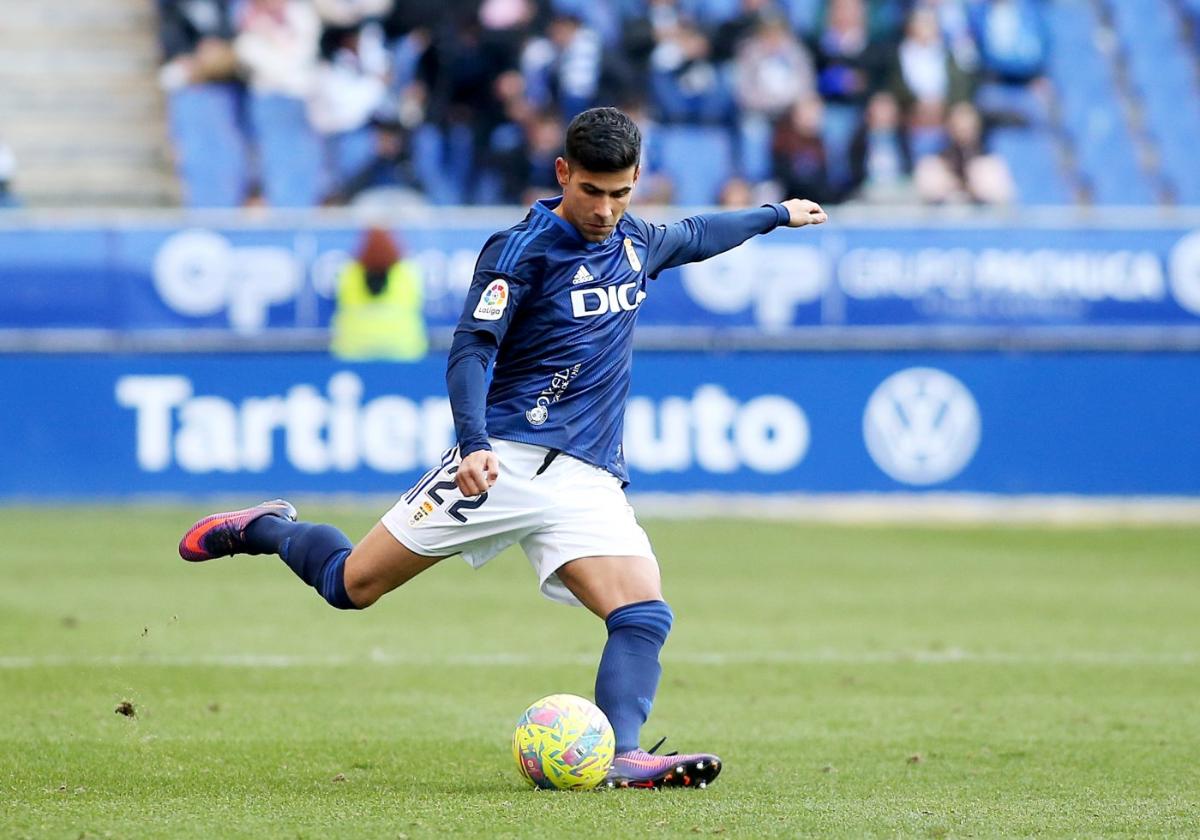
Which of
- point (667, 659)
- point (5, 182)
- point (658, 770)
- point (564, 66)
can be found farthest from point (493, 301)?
point (564, 66)

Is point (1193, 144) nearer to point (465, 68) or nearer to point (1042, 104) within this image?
point (1042, 104)

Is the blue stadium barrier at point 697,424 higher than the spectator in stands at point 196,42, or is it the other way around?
the spectator in stands at point 196,42

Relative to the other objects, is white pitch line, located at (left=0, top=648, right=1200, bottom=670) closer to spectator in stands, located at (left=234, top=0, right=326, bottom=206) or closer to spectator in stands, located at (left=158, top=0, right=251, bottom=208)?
spectator in stands, located at (left=158, top=0, right=251, bottom=208)

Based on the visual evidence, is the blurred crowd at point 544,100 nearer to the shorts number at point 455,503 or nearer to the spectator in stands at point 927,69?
the spectator in stands at point 927,69

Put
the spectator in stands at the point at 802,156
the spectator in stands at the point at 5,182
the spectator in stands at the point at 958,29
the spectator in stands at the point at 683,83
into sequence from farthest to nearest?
the spectator in stands at the point at 958,29, the spectator in stands at the point at 683,83, the spectator in stands at the point at 802,156, the spectator in stands at the point at 5,182

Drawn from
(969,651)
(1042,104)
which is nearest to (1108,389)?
(1042,104)

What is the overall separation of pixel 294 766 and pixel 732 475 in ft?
33.6

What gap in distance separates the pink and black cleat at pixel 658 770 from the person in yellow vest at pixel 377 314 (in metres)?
10.3

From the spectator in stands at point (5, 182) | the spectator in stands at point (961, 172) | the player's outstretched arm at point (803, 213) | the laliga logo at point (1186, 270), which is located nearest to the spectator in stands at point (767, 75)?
the spectator in stands at point (961, 172)

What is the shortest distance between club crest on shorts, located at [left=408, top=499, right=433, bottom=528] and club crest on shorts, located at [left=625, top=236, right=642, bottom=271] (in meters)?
0.97

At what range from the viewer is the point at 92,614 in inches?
396

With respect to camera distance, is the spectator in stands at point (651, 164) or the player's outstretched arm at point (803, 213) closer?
the player's outstretched arm at point (803, 213)

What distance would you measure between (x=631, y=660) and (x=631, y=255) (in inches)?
49.2

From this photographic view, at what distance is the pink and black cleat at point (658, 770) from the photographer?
568 centimetres
